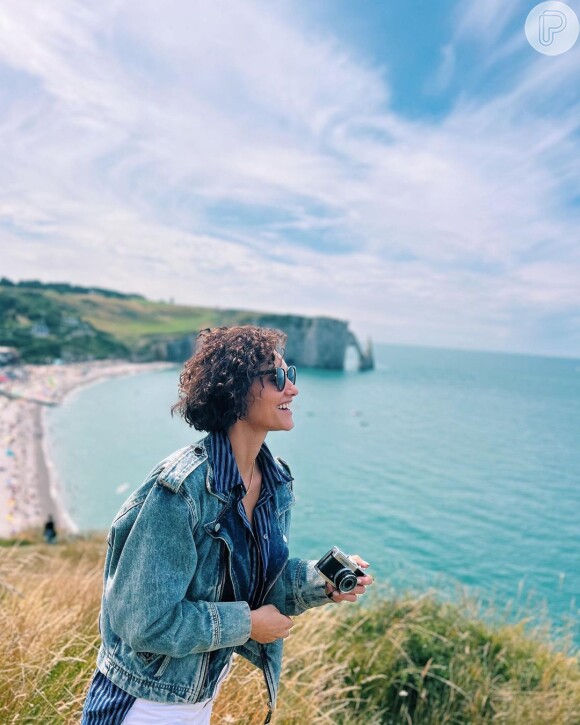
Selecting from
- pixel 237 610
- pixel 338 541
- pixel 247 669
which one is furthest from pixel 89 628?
pixel 338 541

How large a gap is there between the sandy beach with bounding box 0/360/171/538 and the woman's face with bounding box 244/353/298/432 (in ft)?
74.4

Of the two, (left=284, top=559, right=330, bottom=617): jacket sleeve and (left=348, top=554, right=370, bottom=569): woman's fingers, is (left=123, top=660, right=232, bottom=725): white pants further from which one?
(left=348, top=554, right=370, bottom=569): woman's fingers

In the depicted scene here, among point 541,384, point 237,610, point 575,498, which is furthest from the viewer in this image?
point 541,384

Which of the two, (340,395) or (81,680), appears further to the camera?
(340,395)

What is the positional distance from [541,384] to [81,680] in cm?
15400

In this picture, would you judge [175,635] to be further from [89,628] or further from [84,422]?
[84,422]

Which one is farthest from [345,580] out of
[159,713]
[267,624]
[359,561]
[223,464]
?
[159,713]

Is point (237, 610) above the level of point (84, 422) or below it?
above

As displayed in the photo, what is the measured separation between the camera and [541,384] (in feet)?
466

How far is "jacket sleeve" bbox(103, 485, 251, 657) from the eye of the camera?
1519mm

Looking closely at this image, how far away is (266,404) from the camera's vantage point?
6.06 ft

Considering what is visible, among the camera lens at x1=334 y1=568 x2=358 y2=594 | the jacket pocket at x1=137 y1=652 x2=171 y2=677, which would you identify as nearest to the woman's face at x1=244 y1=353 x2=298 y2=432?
the camera lens at x1=334 y1=568 x2=358 y2=594

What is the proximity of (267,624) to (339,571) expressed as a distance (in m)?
0.28

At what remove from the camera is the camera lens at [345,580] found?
1.84 m
